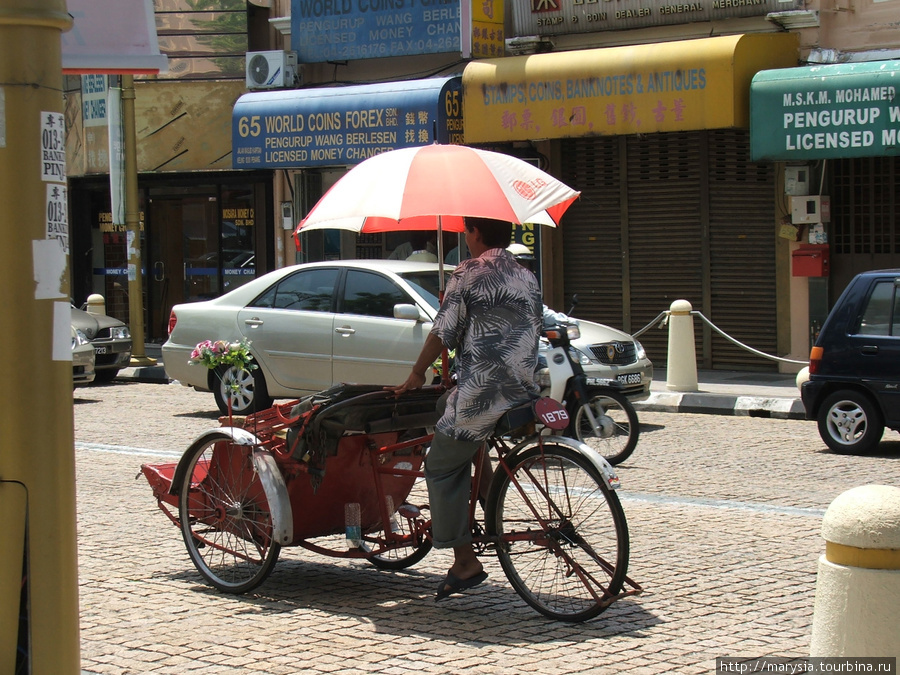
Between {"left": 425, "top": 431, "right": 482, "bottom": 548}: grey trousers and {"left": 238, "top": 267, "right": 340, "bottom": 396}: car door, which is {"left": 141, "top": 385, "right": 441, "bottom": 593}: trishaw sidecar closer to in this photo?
{"left": 425, "top": 431, "right": 482, "bottom": 548}: grey trousers

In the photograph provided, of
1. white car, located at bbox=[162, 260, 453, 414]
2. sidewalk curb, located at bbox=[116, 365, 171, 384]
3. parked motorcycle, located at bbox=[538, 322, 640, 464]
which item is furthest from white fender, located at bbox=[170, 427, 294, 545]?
sidewalk curb, located at bbox=[116, 365, 171, 384]

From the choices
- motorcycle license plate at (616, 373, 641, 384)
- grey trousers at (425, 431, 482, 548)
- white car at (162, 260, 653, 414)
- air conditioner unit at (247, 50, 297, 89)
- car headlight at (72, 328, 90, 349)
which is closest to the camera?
grey trousers at (425, 431, 482, 548)

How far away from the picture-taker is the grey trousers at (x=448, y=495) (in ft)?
18.8

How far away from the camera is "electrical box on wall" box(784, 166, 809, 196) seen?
620 inches

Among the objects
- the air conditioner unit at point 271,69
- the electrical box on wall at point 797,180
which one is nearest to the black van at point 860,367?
the electrical box on wall at point 797,180

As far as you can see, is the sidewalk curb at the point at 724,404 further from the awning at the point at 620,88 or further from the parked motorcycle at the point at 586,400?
the awning at the point at 620,88

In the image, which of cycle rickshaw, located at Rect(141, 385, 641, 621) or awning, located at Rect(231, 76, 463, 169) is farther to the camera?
awning, located at Rect(231, 76, 463, 169)

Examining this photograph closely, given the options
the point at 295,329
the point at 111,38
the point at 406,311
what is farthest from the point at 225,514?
the point at 295,329

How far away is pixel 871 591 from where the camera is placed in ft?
13.1

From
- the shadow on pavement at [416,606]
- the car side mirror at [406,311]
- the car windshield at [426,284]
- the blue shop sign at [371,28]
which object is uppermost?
the blue shop sign at [371,28]

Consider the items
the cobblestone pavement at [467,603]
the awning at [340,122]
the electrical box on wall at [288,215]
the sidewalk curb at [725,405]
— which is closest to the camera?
the cobblestone pavement at [467,603]

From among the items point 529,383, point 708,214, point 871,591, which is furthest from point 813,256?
point 871,591

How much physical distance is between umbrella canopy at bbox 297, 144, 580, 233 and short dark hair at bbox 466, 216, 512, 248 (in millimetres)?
50

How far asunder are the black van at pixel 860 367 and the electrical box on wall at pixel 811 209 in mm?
5205
